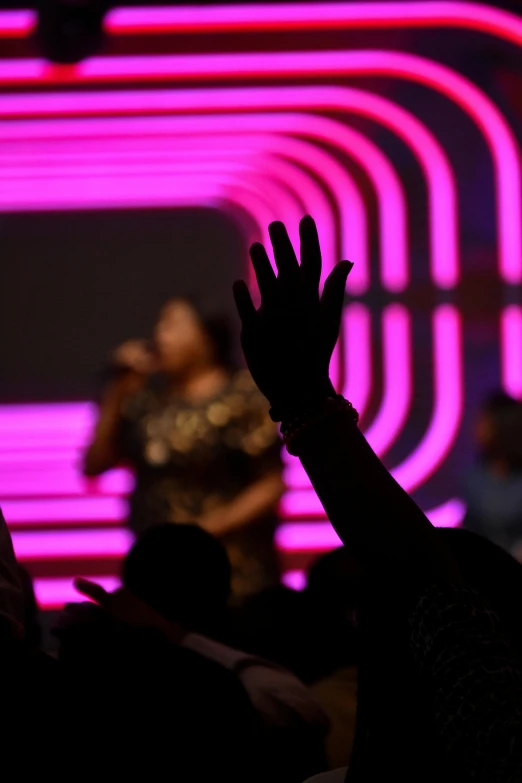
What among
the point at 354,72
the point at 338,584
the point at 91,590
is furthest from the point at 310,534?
the point at 91,590

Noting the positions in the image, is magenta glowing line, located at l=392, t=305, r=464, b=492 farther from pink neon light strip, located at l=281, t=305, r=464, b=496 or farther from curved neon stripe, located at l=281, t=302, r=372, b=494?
curved neon stripe, located at l=281, t=302, r=372, b=494

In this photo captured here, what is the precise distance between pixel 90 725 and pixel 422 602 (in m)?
0.44

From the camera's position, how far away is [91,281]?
17.0 ft

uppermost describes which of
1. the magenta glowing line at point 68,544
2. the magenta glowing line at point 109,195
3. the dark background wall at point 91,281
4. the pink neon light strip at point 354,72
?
the pink neon light strip at point 354,72

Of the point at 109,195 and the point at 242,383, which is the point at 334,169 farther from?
the point at 242,383

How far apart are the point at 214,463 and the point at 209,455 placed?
Answer: 0.03m

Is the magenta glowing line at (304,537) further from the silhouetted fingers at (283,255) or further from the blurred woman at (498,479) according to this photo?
the silhouetted fingers at (283,255)

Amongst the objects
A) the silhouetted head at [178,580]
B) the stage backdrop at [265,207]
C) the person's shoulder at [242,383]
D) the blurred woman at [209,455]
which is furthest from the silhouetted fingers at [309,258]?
the stage backdrop at [265,207]

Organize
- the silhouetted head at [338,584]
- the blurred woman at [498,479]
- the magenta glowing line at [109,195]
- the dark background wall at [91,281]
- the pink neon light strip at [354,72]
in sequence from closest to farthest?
the silhouetted head at [338,584], the blurred woman at [498,479], the pink neon light strip at [354,72], the magenta glowing line at [109,195], the dark background wall at [91,281]

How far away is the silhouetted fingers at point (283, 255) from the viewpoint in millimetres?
910

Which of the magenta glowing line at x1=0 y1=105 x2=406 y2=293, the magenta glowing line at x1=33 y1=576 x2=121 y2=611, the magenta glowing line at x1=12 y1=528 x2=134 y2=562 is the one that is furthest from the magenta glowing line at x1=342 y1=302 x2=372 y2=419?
the magenta glowing line at x1=33 y1=576 x2=121 y2=611

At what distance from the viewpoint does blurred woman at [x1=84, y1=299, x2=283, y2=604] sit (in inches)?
133

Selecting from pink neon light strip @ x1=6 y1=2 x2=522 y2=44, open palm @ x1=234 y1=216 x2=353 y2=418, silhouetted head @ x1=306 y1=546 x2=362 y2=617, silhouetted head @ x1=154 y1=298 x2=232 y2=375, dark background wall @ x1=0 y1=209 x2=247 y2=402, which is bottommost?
silhouetted head @ x1=306 y1=546 x2=362 y2=617

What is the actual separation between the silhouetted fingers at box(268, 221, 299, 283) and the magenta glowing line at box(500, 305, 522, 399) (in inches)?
156
